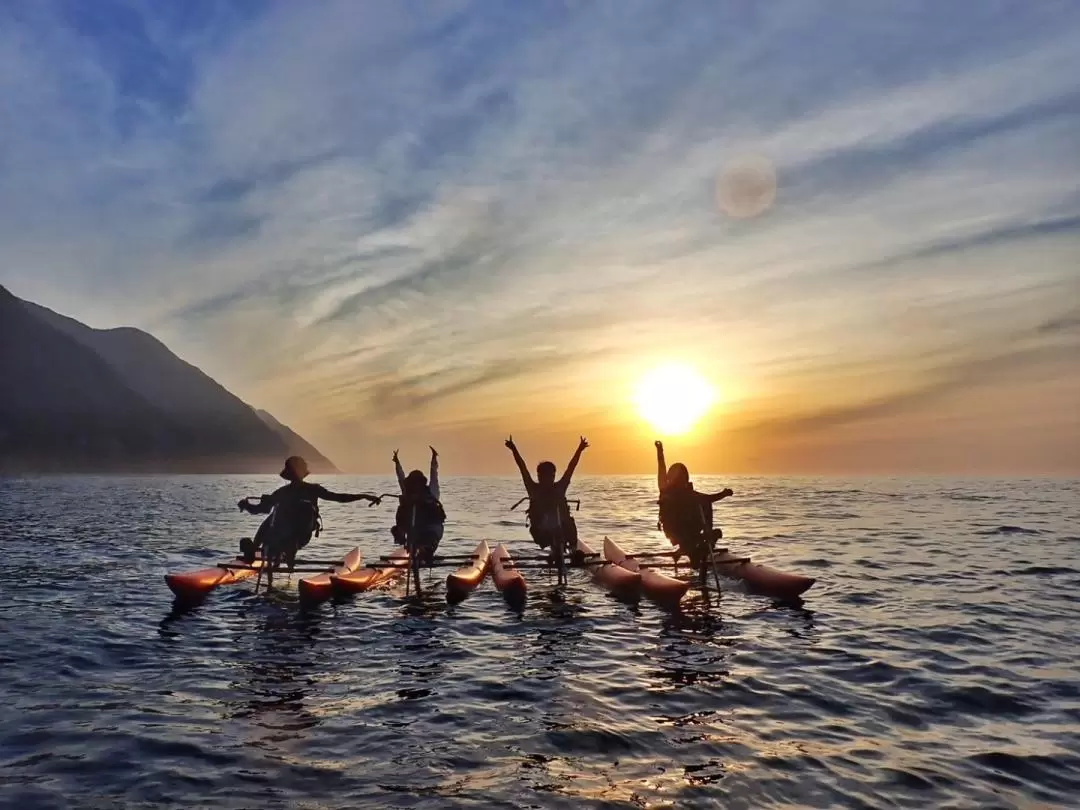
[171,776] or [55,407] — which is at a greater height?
[55,407]

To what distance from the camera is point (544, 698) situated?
9258 mm

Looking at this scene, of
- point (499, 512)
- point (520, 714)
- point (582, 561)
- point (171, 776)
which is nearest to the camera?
point (171, 776)

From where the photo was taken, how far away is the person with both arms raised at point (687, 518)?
16984mm

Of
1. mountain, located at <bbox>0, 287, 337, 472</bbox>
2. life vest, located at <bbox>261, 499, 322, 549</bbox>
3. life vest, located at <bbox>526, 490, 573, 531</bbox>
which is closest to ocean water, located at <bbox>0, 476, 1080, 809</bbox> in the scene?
life vest, located at <bbox>261, 499, 322, 549</bbox>

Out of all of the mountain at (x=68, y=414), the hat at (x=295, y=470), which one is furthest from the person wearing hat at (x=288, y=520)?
the mountain at (x=68, y=414)

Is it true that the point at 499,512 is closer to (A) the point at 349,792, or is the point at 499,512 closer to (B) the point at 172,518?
(B) the point at 172,518

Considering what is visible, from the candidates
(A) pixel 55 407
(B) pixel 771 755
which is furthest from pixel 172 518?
(A) pixel 55 407

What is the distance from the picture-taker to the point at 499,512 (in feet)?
166

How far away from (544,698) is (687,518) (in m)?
8.77

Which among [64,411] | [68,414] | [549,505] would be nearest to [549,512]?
[549,505]

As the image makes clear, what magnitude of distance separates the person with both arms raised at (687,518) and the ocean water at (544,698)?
142cm

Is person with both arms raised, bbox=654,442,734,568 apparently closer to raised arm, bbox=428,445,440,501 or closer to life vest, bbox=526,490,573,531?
life vest, bbox=526,490,573,531

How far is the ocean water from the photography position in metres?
6.55

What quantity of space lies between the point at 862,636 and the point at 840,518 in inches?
1326
